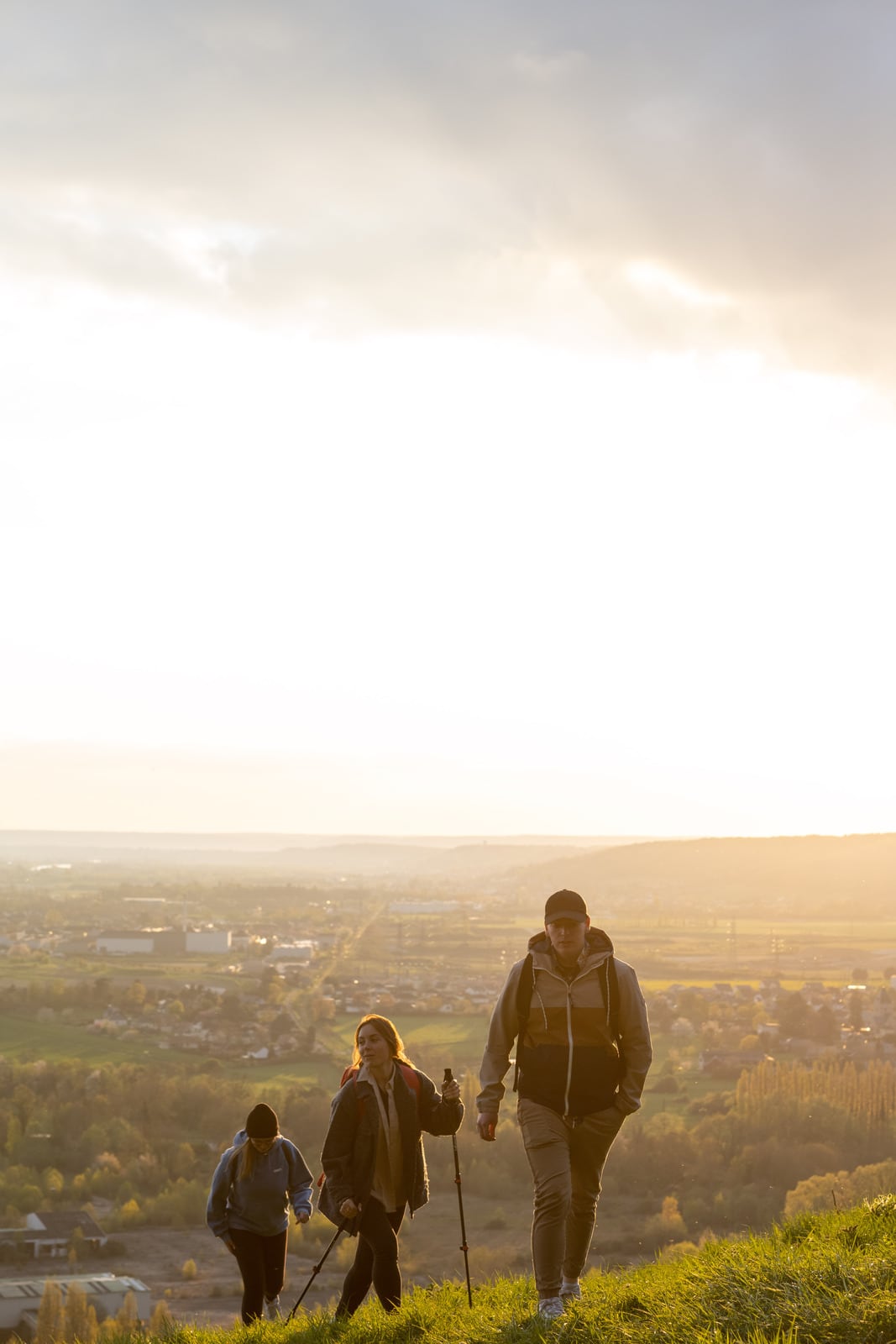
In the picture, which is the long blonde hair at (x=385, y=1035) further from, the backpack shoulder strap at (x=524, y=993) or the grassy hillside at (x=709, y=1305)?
the grassy hillside at (x=709, y=1305)

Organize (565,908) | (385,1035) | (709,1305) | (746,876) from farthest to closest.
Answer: (746,876) < (385,1035) < (565,908) < (709,1305)

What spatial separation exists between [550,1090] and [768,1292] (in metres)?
1.57

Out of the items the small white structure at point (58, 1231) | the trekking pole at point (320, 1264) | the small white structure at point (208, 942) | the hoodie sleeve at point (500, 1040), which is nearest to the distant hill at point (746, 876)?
the small white structure at point (208, 942)

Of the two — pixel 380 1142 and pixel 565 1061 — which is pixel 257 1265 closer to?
pixel 380 1142

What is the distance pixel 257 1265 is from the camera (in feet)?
29.7

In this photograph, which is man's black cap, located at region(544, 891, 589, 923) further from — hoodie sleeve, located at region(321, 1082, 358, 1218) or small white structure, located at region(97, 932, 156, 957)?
small white structure, located at region(97, 932, 156, 957)

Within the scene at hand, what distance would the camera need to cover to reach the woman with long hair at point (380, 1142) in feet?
26.4

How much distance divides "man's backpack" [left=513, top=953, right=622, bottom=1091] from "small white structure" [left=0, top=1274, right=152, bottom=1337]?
13947mm

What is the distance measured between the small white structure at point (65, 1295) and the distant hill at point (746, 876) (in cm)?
10611

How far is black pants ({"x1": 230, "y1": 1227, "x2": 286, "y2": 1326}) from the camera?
892 centimetres

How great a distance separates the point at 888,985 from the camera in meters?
74.9

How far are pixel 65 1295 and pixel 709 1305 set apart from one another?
639 inches

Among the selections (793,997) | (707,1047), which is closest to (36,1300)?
(707,1047)

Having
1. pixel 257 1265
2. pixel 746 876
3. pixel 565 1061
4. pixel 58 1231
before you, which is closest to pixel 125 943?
pixel 746 876
